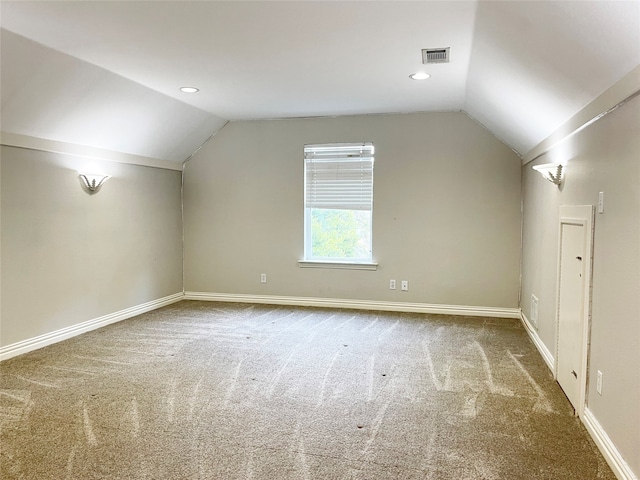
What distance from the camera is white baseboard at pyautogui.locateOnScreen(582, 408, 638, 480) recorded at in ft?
6.95

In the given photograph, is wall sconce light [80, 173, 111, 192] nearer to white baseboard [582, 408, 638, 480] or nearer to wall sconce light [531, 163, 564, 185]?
wall sconce light [531, 163, 564, 185]

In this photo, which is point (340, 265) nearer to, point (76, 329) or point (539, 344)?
point (539, 344)

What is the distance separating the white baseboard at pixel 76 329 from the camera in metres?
3.97

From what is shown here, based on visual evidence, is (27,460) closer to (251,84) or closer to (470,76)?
(251,84)

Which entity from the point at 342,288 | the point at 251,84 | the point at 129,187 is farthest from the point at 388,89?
the point at 129,187

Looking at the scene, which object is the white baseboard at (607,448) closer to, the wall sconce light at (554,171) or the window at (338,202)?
the wall sconce light at (554,171)

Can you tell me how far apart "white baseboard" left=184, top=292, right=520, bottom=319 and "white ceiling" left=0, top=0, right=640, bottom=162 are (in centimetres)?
199

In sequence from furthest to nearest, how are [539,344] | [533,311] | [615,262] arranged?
[533,311], [539,344], [615,262]

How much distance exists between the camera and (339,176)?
19.4ft

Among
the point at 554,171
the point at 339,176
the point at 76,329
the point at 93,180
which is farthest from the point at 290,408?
the point at 339,176

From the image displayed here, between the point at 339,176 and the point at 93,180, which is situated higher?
the point at 339,176

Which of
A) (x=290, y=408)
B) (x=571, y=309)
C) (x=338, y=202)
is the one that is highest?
(x=338, y=202)

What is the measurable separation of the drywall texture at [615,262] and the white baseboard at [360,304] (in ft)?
8.25

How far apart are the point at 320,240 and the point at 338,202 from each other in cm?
57
